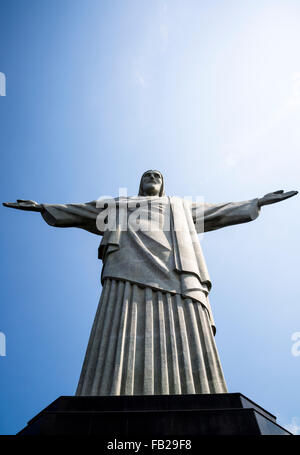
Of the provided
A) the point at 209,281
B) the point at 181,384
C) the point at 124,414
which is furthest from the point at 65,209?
the point at 124,414

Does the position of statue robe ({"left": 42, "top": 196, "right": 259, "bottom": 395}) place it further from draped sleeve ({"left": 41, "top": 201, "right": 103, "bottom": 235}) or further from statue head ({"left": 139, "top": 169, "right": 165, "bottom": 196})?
statue head ({"left": 139, "top": 169, "right": 165, "bottom": 196})

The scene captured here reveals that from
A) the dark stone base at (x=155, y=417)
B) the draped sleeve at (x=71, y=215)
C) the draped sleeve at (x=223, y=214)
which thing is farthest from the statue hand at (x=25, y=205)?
the dark stone base at (x=155, y=417)

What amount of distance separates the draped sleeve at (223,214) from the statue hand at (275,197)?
0.48 ft

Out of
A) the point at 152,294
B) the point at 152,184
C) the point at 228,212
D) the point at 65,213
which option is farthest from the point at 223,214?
the point at 65,213

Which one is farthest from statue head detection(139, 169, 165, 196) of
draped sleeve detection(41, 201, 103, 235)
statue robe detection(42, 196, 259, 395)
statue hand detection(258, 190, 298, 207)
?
statue hand detection(258, 190, 298, 207)

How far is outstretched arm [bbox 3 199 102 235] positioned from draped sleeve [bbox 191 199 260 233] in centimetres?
207

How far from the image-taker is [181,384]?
5.62 metres

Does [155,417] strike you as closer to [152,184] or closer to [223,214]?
[223,214]

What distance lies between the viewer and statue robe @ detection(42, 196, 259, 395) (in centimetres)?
575

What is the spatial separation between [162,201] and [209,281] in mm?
2306

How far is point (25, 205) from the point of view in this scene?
29.5 ft
